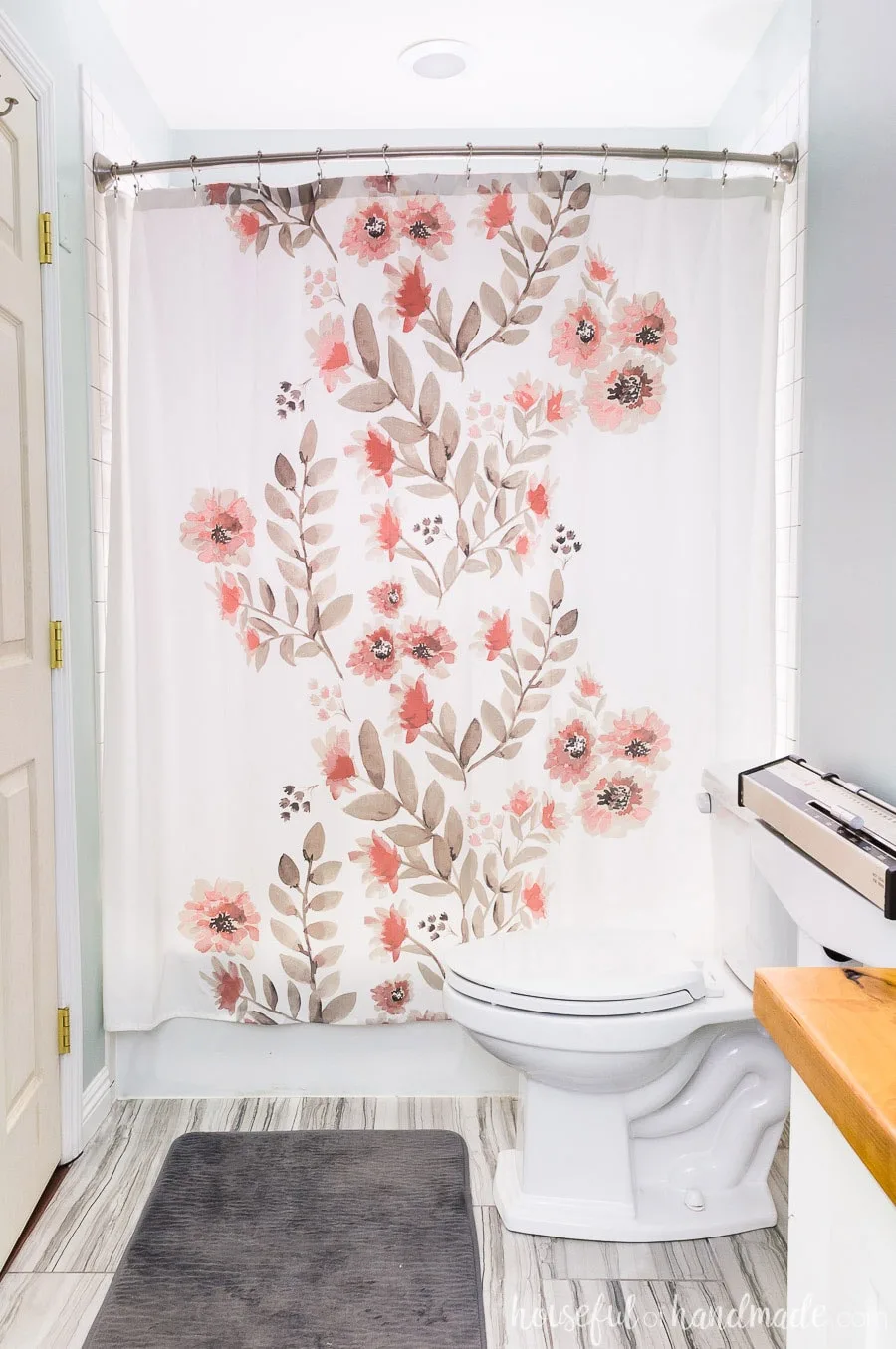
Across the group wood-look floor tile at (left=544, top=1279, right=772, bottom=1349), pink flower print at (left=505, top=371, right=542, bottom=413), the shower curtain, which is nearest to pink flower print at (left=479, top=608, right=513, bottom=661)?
the shower curtain

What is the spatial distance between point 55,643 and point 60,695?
106 millimetres

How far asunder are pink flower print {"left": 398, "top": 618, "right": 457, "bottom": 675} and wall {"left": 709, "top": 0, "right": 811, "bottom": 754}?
744 mm

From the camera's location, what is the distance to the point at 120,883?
2.23 m

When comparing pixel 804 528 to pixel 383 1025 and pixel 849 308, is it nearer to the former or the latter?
pixel 849 308

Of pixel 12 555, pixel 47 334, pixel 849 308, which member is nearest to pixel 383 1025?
pixel 12 555

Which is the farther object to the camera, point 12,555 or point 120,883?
point 120,883

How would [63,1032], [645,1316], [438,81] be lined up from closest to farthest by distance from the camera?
[645,1316], [63,1032], [438,81]

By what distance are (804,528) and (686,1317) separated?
1459mm

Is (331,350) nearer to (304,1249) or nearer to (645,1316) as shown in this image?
(304,1249)

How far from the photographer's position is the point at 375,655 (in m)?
2.21

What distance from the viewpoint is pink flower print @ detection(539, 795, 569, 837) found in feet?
7.31

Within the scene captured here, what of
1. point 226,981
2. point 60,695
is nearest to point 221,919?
point 226,981

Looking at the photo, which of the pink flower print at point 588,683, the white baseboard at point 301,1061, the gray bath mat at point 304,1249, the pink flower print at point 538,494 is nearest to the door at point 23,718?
the gray bath mat at point 304,1249

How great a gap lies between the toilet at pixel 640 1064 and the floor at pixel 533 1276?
0.17 feet
